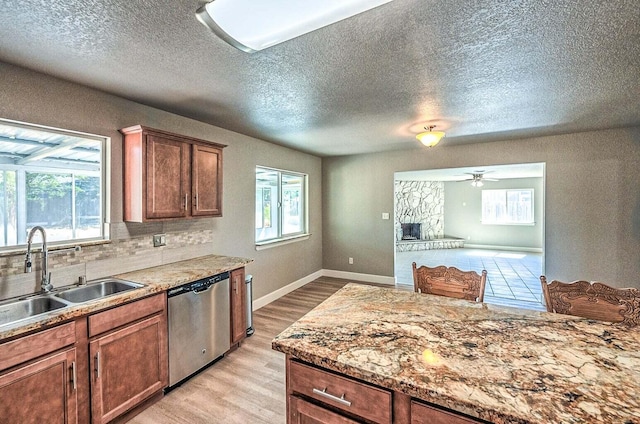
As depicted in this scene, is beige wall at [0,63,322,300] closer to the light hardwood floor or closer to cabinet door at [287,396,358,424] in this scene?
the light hardwood floor

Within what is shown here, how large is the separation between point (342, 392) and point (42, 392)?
1726mm

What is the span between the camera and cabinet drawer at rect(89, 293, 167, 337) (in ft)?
6.10

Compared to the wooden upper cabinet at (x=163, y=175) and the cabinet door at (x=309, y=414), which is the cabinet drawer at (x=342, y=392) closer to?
the cabinet door at (x=309, y=414)

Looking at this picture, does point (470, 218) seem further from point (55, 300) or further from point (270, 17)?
point (55, 300)

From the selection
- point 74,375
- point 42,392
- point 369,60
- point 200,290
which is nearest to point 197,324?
point 200,290

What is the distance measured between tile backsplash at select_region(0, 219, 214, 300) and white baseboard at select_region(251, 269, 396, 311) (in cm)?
132

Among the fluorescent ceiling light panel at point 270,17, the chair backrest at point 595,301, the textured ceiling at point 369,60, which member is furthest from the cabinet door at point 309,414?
the textured ceiling at point 369,60

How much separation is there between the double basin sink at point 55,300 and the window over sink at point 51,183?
1.35 feet

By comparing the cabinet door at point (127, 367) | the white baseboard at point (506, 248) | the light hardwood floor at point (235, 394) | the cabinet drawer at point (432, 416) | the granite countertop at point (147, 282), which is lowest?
the light hardwood floor at point (235, 394)

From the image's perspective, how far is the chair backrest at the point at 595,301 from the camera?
4.94 ft

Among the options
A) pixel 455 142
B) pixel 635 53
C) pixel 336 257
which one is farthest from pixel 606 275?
pixel 336 257

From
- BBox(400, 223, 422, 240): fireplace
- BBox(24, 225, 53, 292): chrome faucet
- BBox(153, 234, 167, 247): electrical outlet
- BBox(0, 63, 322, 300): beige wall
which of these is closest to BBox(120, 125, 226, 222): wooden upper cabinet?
BBox(0, 63, 322, 300): beige wall

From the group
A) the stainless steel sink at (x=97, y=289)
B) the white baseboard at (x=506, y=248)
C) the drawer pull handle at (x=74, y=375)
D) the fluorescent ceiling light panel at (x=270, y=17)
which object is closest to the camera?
the fluorescent ceiling light panel at (x=270, y=17)

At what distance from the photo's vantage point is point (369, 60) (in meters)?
1.97
